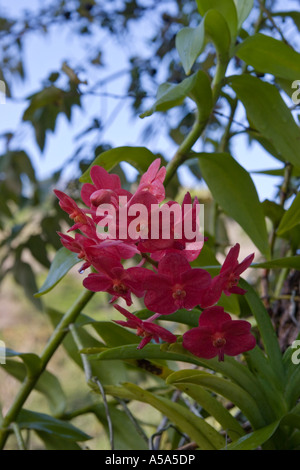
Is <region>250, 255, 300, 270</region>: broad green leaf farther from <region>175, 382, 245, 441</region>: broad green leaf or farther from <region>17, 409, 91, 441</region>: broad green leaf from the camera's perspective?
<region>17, 409, 91, 441</region>: broad green leaf

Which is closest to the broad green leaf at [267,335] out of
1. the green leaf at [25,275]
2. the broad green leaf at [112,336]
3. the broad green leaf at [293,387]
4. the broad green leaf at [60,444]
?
the broad green leaf at [293,387]

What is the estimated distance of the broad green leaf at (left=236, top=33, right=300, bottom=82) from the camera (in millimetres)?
473

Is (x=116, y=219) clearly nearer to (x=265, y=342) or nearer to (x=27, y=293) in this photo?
(x=265, y=342)

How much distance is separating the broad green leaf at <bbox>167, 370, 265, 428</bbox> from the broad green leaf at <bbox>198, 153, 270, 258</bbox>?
148 mm

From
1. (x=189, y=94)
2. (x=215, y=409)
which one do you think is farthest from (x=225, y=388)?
(x=189, y=94)

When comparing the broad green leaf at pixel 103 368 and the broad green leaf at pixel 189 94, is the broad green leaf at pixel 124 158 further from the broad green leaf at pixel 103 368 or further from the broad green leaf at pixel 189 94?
the broad green leaf at pixel 103 368

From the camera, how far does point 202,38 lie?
43 centimetres

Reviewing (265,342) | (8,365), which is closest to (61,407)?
(8,365)

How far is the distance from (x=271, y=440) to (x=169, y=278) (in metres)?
0.19

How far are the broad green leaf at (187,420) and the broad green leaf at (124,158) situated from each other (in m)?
0.19

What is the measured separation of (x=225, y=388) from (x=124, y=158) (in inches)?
8.3

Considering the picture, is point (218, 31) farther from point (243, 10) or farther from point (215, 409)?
point (215, 409)

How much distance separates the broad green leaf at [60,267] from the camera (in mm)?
409

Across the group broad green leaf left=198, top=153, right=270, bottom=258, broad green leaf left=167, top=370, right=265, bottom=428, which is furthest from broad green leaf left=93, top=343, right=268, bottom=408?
broad green leaf left=198, top=153, right=270, bottom=258
